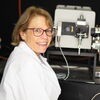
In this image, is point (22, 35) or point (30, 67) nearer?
point (30, 67)

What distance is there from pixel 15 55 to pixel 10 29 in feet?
4.14

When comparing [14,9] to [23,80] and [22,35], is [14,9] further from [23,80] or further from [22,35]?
[23,80]

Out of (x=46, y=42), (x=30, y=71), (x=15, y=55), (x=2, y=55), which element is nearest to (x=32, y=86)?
(x=30, y=71)

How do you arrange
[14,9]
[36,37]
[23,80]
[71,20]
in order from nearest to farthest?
1. [23,80]
2. [36,37]
3. [71,20]
4. [14,9]

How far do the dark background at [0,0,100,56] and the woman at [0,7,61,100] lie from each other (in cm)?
98

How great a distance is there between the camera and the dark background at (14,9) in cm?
253

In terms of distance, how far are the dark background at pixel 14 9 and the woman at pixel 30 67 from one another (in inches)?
38.7

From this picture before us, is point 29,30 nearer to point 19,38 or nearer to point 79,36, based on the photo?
point 19,38

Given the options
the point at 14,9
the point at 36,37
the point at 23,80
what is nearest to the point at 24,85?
the point at 23,80

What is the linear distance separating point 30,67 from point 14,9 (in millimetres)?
1356

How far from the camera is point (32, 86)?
4.46 ft

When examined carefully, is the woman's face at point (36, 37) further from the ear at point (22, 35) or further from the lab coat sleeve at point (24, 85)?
the lab coat sleeve at point (24, 85)

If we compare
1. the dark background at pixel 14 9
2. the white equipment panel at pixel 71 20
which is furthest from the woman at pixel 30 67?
the dark background at pixel 14 9

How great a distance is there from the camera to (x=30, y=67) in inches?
54.1
